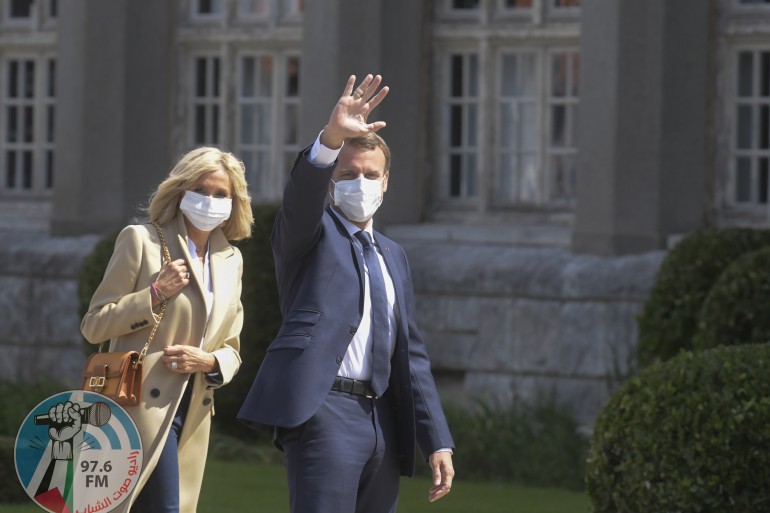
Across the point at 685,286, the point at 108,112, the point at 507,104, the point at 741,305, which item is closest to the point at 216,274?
the point at 741,305

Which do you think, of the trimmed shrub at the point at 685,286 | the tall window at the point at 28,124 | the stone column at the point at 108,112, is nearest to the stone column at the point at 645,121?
the trimmed shrub at the point at 685,286

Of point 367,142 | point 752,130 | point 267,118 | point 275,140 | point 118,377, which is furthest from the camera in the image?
point 267,118

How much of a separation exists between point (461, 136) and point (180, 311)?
8.05 metres

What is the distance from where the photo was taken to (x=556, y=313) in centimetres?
1258

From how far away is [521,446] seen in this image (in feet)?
38.6

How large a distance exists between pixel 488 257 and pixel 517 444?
1.94m

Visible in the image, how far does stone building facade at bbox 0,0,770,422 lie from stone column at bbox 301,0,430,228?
2cm

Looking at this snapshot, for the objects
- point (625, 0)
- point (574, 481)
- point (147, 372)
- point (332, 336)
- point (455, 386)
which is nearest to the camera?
point (332, 336)

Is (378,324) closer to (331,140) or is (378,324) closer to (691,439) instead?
(331,140)

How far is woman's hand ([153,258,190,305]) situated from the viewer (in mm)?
6277

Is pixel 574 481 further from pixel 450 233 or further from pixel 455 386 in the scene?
pixel 450 233

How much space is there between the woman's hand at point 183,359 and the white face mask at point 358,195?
3.07 ft

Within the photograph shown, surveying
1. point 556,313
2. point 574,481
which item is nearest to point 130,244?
point 574,481

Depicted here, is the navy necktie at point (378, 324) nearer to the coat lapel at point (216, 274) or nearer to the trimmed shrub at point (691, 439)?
the coat lapel at point (216, 274)
